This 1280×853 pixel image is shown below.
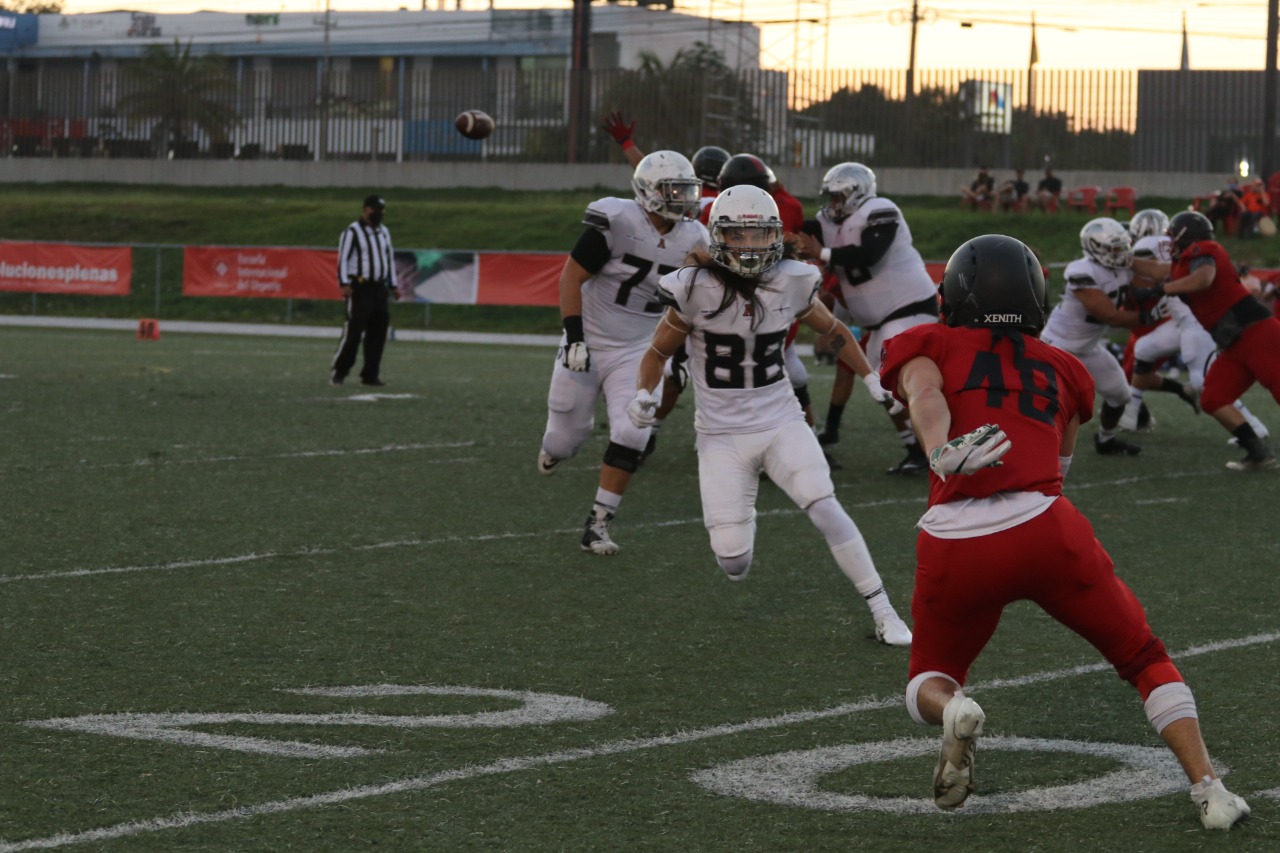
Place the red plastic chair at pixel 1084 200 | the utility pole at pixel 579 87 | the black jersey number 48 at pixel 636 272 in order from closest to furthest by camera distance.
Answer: the black jersey number 48 at pixel 636 272 → the red plastic chair at pixel 1084 200 → the utility pole at pixel 579 87

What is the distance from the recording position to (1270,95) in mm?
32844

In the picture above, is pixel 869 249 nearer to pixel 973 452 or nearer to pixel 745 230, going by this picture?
pixel 745 230

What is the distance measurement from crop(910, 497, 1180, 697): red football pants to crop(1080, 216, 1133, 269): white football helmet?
807cm

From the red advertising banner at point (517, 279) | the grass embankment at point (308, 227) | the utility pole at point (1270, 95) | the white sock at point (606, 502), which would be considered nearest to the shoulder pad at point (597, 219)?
the white sock at point (606, 502)

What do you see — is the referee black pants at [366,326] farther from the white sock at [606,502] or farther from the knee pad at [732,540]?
the knee pad at [732,540]

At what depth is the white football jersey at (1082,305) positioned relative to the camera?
11750mm

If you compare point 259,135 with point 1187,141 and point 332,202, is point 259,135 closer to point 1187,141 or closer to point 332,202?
point 332,202

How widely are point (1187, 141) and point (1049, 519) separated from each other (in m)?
34.2

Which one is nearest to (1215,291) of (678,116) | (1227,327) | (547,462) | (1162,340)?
(1227,327)

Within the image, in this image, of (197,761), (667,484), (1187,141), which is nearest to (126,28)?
(1187,141)

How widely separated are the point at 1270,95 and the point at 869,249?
24.9m

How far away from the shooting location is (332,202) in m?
40.5

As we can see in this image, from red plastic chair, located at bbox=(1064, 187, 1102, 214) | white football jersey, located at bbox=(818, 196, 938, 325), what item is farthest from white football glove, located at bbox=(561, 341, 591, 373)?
red plastic chair, located at bbox=(1064, 187, 1102, 214)

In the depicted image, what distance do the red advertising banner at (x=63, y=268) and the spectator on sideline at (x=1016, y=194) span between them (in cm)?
1641
